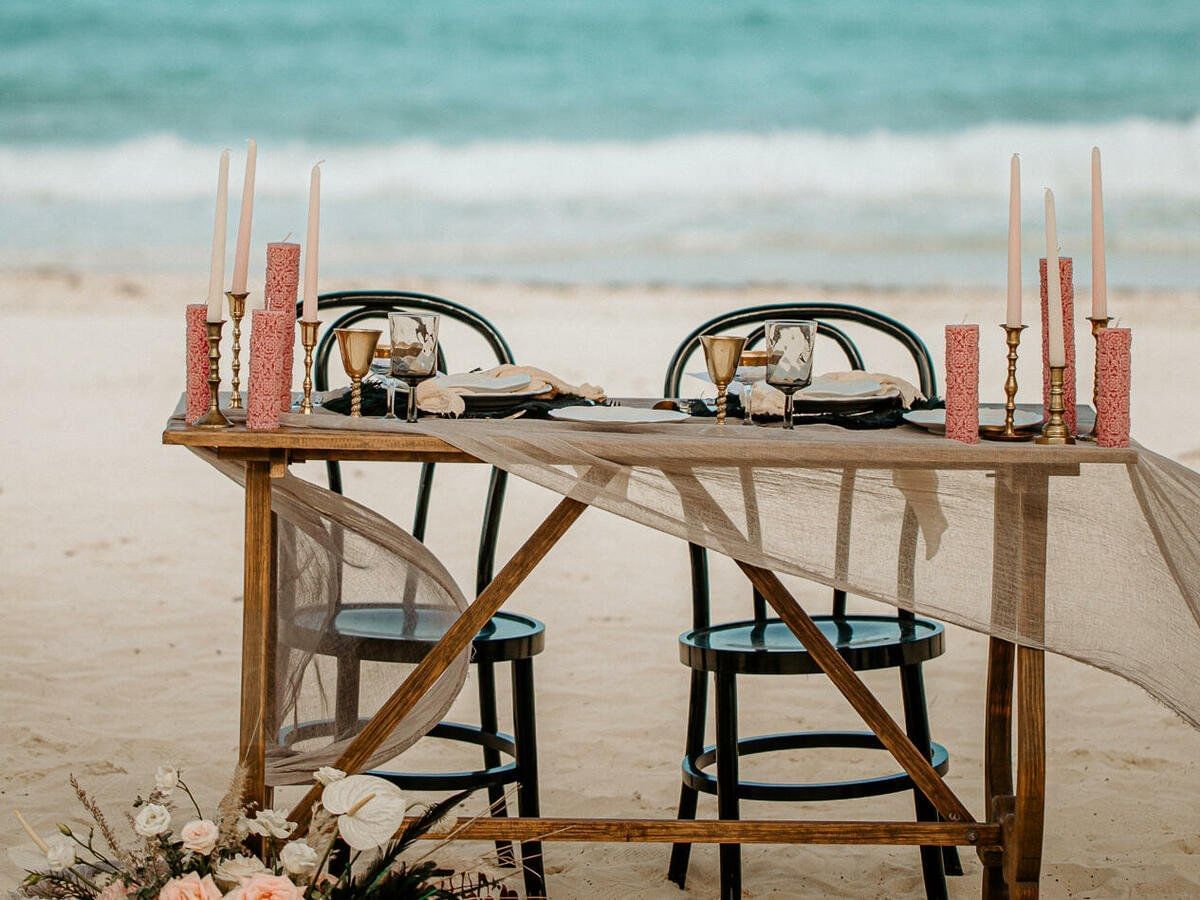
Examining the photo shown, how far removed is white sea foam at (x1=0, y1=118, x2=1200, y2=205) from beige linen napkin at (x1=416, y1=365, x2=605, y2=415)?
11.8 m

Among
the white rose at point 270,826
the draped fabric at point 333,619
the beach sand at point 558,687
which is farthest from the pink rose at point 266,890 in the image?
the beach sand at point 558,687

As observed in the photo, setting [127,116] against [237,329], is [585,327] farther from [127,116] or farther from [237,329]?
[237,329]

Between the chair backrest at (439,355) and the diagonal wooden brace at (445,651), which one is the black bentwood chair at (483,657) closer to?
the chair backrest at (439,355)

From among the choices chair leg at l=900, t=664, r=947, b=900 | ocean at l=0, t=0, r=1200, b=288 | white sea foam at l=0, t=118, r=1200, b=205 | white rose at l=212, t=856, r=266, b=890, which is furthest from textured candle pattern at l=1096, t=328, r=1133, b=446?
white sea foam at l=0, t=118, r=1200, b=205

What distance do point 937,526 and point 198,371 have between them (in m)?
0.89

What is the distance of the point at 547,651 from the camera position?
3.87 meters

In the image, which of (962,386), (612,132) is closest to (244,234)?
(962,386)

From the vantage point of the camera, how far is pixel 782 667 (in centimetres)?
202

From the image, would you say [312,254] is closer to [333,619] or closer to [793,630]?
[333,619]

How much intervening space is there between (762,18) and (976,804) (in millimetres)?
13316

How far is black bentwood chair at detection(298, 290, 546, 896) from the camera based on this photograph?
6.61 ft

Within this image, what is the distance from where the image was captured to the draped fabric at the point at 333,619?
1.95 meters

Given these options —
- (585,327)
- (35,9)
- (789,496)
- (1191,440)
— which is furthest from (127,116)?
(789,496)

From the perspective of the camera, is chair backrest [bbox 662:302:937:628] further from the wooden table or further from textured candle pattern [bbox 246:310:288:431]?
textured candle pattern [bbox 246:310:288:431]
